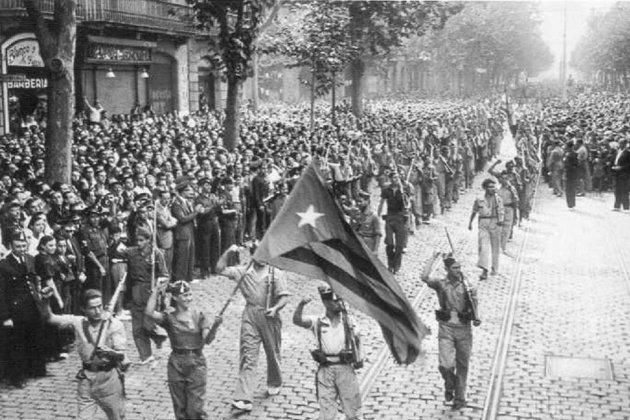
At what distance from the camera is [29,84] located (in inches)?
1009

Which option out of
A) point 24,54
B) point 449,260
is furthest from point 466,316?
point 24,54

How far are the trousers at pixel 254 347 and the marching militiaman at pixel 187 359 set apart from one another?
1.17 meters

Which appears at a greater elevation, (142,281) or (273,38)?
(273,38)

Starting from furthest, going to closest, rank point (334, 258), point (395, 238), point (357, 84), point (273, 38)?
point (357, 84) → point (273, 38) → point (395, 238) → point (334, 258)

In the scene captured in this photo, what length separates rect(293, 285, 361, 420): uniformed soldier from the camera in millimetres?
8086

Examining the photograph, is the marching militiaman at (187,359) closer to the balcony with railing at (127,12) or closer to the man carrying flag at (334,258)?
the man carrying flag at (334,258)

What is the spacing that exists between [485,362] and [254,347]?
3058 mm

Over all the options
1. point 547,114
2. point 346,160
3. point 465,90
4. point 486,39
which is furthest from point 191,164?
point 465,90

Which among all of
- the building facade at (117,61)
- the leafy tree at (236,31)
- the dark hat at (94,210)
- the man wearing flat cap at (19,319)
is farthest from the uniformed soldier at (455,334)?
the building facade at (117,61)

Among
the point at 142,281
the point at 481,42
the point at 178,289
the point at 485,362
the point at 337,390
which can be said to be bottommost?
the point at 485,362

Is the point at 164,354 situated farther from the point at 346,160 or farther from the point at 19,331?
the point at 346,160

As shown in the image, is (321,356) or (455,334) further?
(455,334)

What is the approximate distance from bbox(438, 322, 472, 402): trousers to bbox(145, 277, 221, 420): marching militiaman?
262 centimetres

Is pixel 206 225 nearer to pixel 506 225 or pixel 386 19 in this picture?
pixel 506 225
